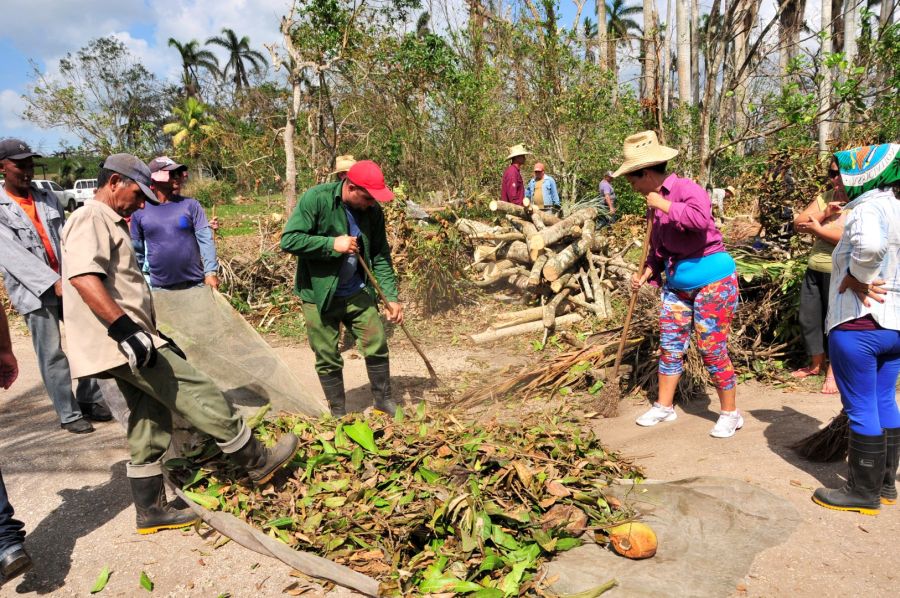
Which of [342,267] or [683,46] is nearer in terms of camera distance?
[342,267]

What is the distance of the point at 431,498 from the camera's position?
2.74 metres

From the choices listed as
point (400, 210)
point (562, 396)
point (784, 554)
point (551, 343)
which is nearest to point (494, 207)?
point (400, 210)

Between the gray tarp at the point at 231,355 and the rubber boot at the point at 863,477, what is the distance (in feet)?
9.72

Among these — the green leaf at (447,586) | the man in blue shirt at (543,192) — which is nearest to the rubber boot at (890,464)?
the green leaf at (447,586)

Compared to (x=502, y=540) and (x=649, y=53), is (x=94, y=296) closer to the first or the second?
(x=502, y=540)

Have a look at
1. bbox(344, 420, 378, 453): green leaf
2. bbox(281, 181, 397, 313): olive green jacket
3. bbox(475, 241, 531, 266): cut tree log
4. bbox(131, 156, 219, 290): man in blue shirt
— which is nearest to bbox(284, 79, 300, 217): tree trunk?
bbox(475, 241, 531, 266): cut tree log

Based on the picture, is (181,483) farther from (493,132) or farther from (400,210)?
(493,132)

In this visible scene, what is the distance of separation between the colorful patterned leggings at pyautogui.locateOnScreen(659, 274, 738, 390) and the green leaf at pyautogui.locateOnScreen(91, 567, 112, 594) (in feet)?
11.2

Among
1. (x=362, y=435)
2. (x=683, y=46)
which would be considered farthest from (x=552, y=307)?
(x=683, y=46)

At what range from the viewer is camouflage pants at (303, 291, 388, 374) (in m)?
4.07

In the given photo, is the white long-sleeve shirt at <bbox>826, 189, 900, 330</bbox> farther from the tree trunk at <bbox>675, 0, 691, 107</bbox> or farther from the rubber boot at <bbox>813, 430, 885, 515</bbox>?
the tree trunk at <bbox>675, 0, 691, 107</bbox>

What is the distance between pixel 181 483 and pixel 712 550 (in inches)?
106

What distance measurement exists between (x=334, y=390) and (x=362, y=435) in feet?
3.40

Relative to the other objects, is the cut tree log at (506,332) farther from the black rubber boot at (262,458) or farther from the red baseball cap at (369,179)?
the black rubber boot at (262,458)
